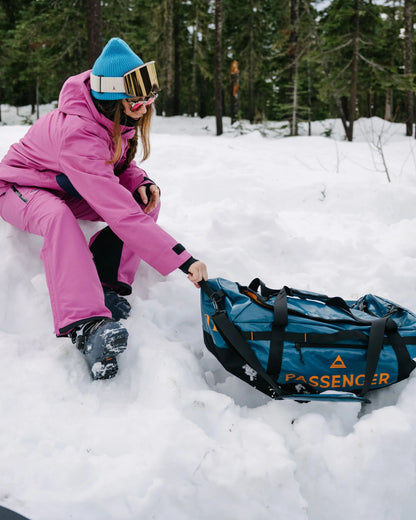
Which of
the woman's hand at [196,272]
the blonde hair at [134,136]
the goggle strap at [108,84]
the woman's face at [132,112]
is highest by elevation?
the goggle strap at [108,84]

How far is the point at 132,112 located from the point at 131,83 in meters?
0.18

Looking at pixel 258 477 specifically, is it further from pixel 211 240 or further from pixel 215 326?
pixel 211 240

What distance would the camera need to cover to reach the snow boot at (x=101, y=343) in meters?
1.84

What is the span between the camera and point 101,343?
72.4 inches

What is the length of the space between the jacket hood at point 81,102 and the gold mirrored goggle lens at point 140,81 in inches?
8.9

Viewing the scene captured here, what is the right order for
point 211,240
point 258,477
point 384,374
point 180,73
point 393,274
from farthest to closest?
point 180,73, point 211,240, point 393,274, point 384,374, point 258,477

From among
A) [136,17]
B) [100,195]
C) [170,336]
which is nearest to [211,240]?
[170,336]

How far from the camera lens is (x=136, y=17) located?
2044 centimetres

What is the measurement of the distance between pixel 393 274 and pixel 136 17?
71.4 feet

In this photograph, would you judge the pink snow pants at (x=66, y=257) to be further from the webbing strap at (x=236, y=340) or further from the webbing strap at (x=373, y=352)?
the webbing strap at (x=373, y=352)

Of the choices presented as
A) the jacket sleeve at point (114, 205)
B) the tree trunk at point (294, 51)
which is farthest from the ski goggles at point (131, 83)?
the tree trunk at point (294, 51)

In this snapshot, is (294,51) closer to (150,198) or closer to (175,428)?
(150,198)

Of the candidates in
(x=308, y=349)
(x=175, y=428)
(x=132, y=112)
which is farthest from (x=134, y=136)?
(x=175, y=428)

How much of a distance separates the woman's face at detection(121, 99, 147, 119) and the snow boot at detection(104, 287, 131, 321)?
1001 millimetres
